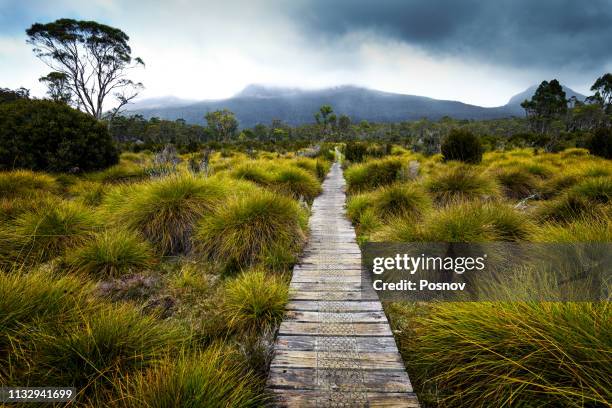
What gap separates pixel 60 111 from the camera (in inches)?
414

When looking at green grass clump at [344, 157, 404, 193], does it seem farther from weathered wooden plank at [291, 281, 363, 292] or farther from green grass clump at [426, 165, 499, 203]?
weathered wooden plank at [291, 281, 363, 292]

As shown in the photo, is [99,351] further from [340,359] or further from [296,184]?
[296,184]

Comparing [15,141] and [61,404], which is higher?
[15,141]

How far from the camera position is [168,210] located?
16.6 feet

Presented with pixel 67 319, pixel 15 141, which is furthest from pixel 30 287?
pixel 15 141

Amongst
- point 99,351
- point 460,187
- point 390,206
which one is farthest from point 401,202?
point 99,351

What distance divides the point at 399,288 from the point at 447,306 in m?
1.01

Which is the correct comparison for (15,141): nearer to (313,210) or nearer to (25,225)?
(25,225)

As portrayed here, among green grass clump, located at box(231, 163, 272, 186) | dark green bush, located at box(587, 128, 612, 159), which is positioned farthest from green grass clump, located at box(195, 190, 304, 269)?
dark green bush, located at box(587, 128, 612, 159)

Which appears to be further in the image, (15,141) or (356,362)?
(15,141)

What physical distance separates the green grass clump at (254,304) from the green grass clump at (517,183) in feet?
26.7

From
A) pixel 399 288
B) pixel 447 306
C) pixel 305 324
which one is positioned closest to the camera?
pixel 447 306

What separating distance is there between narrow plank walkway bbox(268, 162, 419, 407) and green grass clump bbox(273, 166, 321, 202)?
14.1 ft

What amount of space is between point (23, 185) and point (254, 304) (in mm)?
8233
